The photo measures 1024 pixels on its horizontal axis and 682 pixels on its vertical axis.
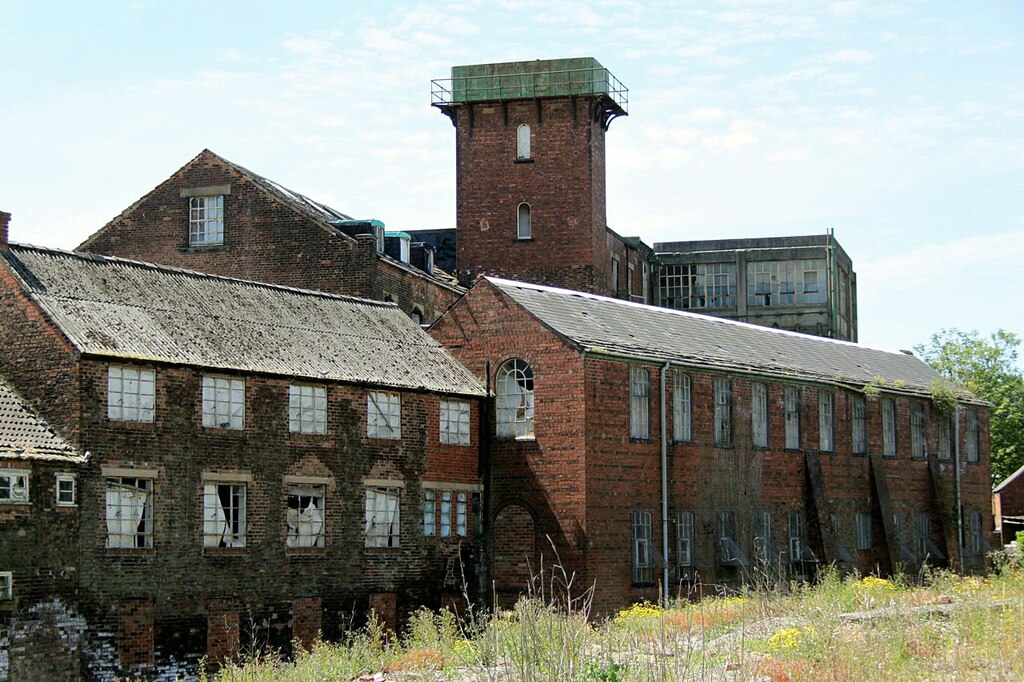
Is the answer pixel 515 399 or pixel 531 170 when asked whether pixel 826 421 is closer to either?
pixel 515 399

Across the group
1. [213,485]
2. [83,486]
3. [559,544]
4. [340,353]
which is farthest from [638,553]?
[83,486]

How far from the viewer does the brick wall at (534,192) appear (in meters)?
51.5

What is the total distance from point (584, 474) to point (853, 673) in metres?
16.2

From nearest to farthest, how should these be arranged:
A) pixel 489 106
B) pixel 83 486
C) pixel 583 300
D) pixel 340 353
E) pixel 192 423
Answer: pixel 83 486 → pixel 192 423 → pixel 340 353 → pixel 583 300 → pixel 489 106

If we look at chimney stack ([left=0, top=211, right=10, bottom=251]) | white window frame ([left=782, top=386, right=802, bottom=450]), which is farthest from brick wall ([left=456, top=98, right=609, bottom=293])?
chimney stack ([left=0, top=211, right=10, bottom=251])

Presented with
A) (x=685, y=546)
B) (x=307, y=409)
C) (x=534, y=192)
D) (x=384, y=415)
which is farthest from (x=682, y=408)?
(x=534, y=192)

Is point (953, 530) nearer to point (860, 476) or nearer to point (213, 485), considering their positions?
point (860, 476)

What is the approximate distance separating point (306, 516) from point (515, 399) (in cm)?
629

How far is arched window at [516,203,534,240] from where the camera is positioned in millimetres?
52000

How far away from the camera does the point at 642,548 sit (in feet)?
112

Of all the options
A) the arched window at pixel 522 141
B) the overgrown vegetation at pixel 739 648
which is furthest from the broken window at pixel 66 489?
the arched window at pixel 522 141

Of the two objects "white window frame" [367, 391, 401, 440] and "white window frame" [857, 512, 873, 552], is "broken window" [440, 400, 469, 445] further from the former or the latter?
"white window frame" [857, 512, 873, 552]

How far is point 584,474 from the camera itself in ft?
108

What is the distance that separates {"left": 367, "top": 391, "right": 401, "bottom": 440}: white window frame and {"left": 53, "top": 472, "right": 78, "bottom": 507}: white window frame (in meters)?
7.09
